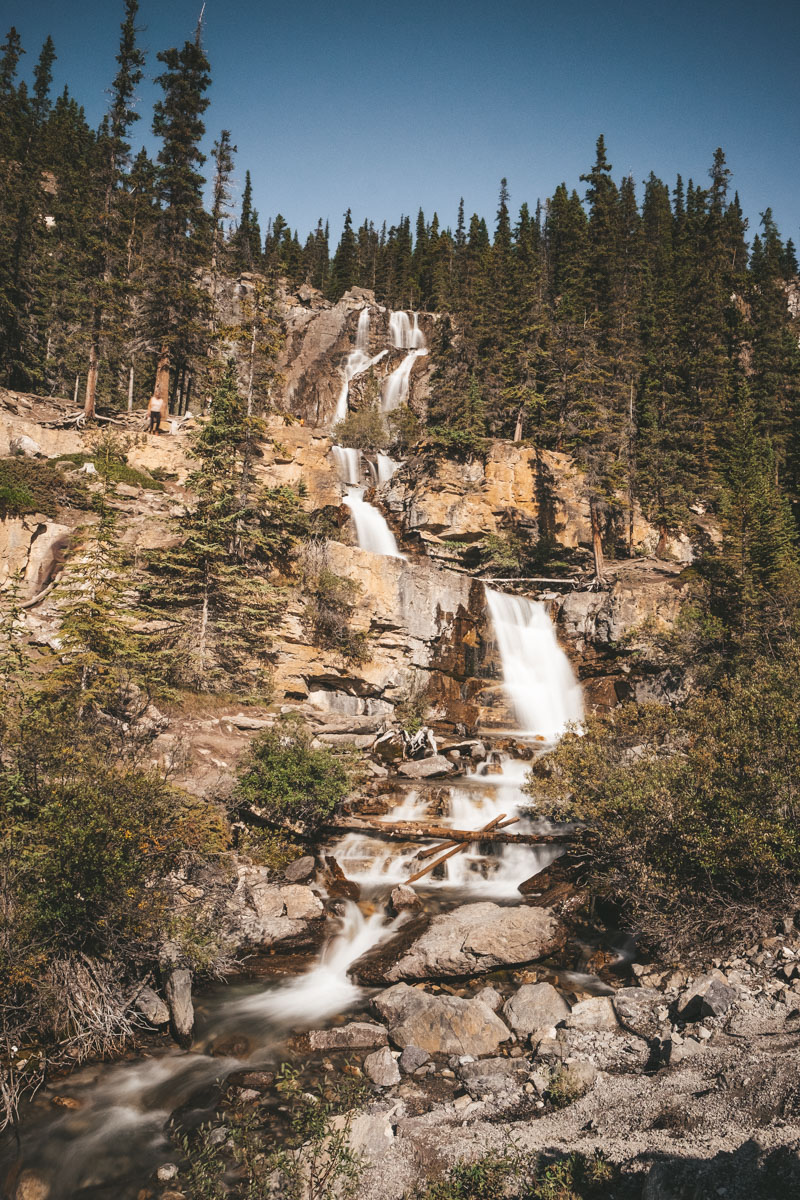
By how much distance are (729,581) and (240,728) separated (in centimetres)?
2320

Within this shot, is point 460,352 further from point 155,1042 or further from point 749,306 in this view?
point 155,1042

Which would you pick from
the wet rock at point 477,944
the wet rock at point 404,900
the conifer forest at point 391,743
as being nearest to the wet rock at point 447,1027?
the conifer forest at point 391,743

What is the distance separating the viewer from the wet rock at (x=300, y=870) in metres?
12.9

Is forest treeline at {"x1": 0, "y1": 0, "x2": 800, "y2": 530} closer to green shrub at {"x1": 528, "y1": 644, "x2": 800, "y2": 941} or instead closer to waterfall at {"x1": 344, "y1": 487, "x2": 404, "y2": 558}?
waterfall at {"x1": 344, "y1": 487, "x2": 404, "y2": 558}

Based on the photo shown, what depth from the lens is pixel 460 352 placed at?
38.7m

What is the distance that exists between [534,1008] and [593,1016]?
2.76 ft

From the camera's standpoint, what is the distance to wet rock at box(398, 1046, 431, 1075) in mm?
7410

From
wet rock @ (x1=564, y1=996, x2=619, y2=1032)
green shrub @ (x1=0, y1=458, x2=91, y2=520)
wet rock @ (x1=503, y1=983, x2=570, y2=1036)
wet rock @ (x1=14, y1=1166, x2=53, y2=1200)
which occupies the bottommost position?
wet rock @ (x1=14, y1=1166, x2=53, y2=1200)

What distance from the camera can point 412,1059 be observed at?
7492 mm

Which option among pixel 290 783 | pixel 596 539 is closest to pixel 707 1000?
pixel 290 783

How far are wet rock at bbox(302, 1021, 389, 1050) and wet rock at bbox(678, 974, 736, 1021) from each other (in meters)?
4.06

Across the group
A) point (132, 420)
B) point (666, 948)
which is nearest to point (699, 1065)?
point (666, 948)

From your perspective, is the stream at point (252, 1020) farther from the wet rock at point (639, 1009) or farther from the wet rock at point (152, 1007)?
the wet rock at point (639, 1009)

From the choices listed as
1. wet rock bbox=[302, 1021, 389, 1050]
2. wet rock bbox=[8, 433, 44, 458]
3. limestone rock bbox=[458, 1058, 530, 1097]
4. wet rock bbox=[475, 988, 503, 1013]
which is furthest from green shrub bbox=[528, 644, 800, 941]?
wet rock bbox=[8, 433, 44, 458]
